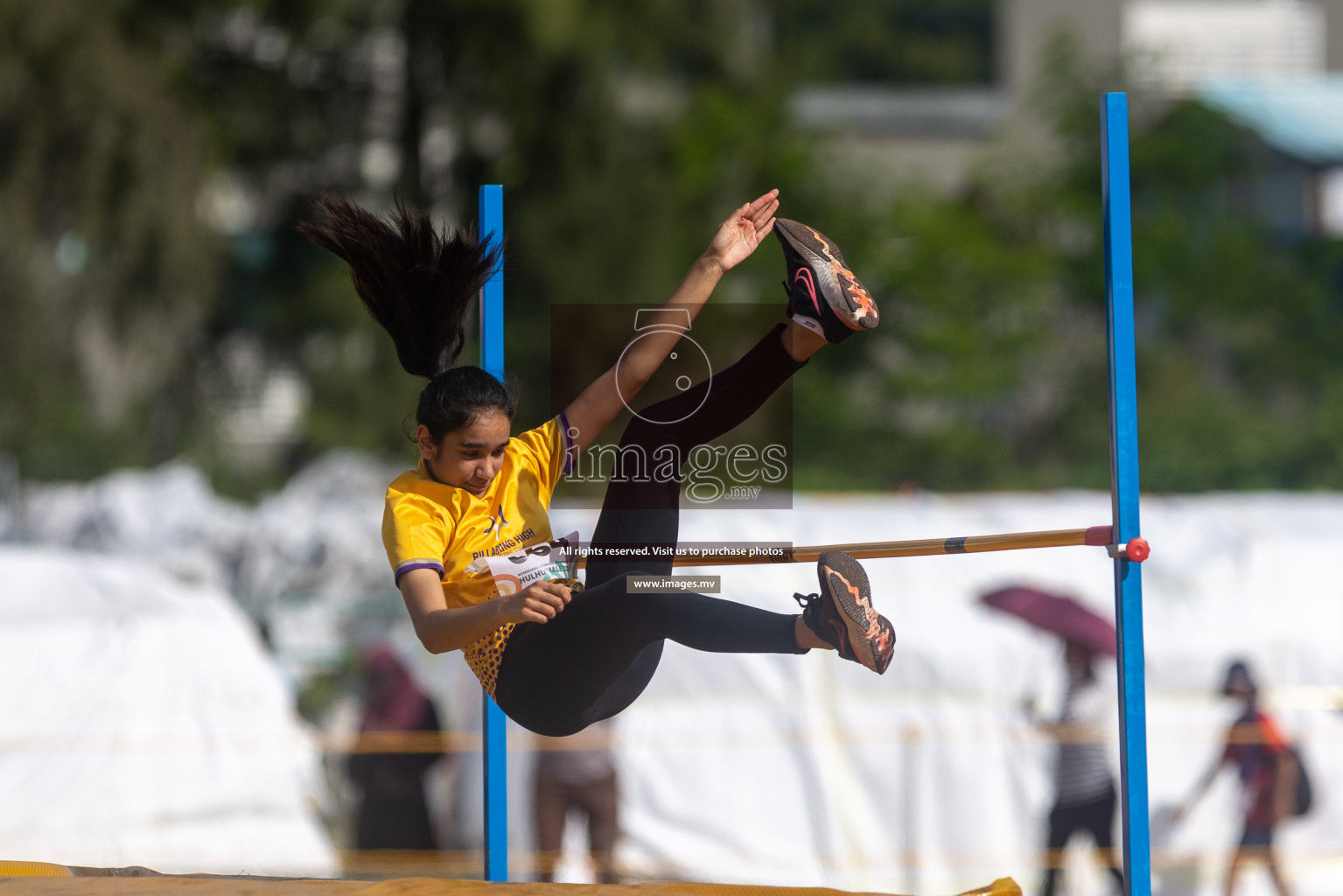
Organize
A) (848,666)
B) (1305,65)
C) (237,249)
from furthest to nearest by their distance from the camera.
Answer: (1305,65), (237,249), (848,666)

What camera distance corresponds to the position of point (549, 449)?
3154 millimetres

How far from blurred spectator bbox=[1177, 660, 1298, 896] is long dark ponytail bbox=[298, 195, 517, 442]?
419 cm

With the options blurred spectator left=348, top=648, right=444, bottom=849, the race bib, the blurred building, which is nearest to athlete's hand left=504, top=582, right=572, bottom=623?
the race bib

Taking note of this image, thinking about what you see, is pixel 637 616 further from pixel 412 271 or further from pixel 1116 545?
pixel 1116 545

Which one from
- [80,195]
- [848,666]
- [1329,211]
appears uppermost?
[1329,211]

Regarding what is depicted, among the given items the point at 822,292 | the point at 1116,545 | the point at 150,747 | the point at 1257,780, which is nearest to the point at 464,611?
the point at 822,292

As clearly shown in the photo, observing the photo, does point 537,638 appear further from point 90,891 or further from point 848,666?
point 848,666

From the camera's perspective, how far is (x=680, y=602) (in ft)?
9.70

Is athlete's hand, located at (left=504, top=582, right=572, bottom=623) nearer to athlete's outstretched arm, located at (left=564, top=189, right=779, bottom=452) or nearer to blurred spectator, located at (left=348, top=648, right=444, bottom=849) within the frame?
athlete's outstretched arm, located at (left=564, top=189, right=779, bottom=452)

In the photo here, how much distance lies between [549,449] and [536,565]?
296 millimetres

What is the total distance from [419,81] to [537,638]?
14.3 metres

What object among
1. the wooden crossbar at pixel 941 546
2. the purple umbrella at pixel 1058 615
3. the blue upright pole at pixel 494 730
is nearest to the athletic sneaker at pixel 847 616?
the wooden crossbar at pixel 941 546

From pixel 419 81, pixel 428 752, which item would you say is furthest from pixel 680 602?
pixel 419 81

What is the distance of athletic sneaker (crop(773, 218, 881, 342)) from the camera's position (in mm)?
2965
